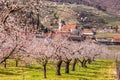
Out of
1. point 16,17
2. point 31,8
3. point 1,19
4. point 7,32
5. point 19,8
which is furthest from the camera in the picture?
point 16,17

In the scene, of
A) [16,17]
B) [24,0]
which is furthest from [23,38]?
[24,0]

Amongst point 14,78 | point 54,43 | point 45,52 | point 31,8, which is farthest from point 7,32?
point 54,43

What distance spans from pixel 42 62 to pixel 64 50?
37.1 ft

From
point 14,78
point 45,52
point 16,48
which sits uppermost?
point 16,48

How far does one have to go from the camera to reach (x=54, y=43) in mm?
79500

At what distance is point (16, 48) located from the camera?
76.0 ft

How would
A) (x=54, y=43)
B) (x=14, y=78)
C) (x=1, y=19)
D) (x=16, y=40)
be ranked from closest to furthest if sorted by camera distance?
(x=1, y=19)
(x=16, y=40)
(x=14, y=78)
(x=54, y=43)

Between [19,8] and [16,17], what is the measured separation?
4.22 m

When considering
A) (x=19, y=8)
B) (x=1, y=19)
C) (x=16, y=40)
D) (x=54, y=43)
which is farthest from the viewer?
(x=54, y=43)

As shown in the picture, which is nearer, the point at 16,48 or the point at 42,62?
the point at 16,48

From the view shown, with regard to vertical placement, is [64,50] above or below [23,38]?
below

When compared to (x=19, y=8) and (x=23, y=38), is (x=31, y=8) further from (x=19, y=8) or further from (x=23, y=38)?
(x=23, y=38)

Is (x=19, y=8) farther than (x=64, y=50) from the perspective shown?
No

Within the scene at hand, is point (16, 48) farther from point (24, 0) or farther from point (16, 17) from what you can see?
point (24, 0)
